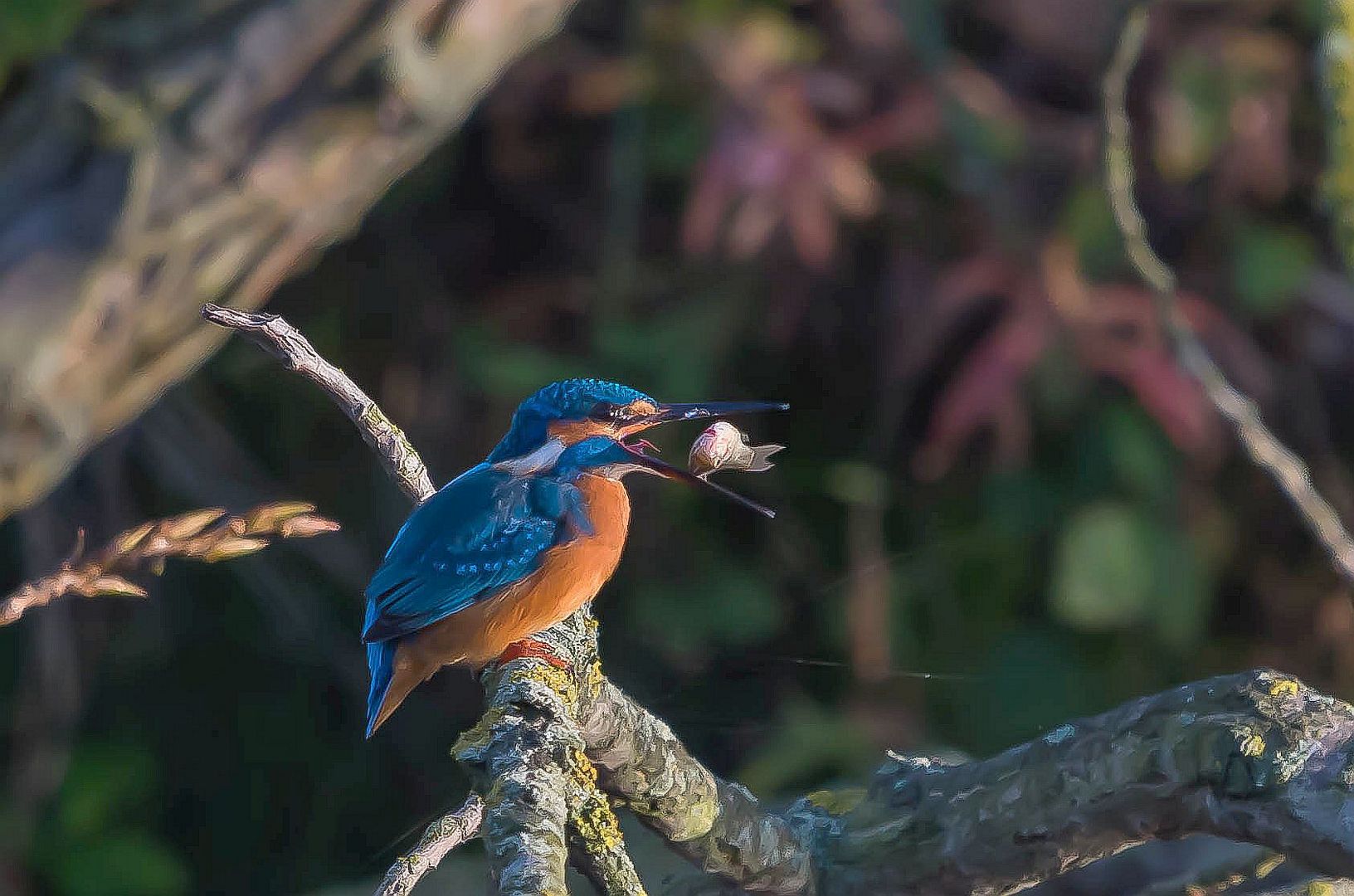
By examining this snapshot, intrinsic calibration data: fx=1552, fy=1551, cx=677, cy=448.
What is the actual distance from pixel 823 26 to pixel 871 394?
0.81 m

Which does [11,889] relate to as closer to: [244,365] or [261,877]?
[261,877]

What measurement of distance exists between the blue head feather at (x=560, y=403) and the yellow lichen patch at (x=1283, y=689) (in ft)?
2.08

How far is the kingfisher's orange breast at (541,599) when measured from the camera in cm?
153

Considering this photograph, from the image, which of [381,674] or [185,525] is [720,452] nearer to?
[185,525]

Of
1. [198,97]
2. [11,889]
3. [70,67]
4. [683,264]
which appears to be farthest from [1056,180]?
[11,889]

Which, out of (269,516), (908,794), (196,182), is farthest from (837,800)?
(196,182)

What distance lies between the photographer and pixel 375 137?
2785 mm

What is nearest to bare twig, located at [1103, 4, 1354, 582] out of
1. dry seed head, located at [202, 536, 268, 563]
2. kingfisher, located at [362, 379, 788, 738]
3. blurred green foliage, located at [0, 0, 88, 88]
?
kingfisher, located at [362, 379, 788, 738]

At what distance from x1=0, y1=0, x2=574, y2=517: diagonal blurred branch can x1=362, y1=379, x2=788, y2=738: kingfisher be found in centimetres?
126

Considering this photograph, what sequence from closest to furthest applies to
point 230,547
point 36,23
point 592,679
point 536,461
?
point 230,547 < point 592,679 < point 536,461 < point 36,23

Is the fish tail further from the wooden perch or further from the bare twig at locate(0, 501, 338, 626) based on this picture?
the bare twig at locate(0, 501, 338, 626)

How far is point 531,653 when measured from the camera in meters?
1.45

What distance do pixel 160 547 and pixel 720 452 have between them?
0.46 m

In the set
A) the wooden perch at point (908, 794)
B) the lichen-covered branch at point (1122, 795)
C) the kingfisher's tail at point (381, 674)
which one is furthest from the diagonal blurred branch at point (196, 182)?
the lichen-covered branch at point (1122, 795)
